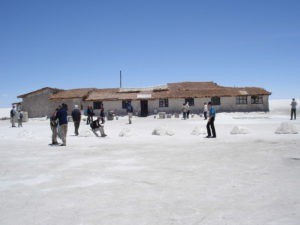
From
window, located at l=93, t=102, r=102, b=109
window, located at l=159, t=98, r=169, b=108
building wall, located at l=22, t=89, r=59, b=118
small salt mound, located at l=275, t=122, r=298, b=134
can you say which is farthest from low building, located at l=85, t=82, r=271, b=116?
small salt mound, located at l=275, t=122, r=298, b=134

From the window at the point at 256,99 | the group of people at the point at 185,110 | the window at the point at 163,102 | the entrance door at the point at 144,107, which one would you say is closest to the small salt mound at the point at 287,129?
the group of people at the point at 185,110

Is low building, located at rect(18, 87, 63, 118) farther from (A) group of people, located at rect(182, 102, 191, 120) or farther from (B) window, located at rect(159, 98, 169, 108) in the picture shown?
(A) group of people, located at rect(182, 102, 191, 120)

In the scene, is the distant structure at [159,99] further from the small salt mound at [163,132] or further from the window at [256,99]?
the small salt mound at [163,132]

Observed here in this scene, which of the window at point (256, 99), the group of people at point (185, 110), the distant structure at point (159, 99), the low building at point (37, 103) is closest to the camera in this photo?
the group of people at point (185, 110)

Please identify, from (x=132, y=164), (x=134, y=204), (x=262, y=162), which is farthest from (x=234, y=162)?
(x=134, y=204)

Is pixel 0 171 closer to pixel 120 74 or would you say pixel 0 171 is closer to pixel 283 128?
pixel 283 128

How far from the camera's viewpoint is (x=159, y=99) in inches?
1551

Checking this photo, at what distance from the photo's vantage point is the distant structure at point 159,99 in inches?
1532

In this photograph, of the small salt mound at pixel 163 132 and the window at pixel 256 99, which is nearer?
the small salt mound at pixel 163 132

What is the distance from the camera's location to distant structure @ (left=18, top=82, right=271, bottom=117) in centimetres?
3891

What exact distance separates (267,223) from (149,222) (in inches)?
61.1

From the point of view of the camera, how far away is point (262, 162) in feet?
26.7

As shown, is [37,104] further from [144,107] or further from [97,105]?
[144,107]

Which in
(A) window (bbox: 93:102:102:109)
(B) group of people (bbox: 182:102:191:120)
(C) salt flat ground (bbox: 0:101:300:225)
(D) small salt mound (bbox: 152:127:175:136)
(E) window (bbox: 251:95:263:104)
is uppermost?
(E) window (bbox: 251:95:263:104)
